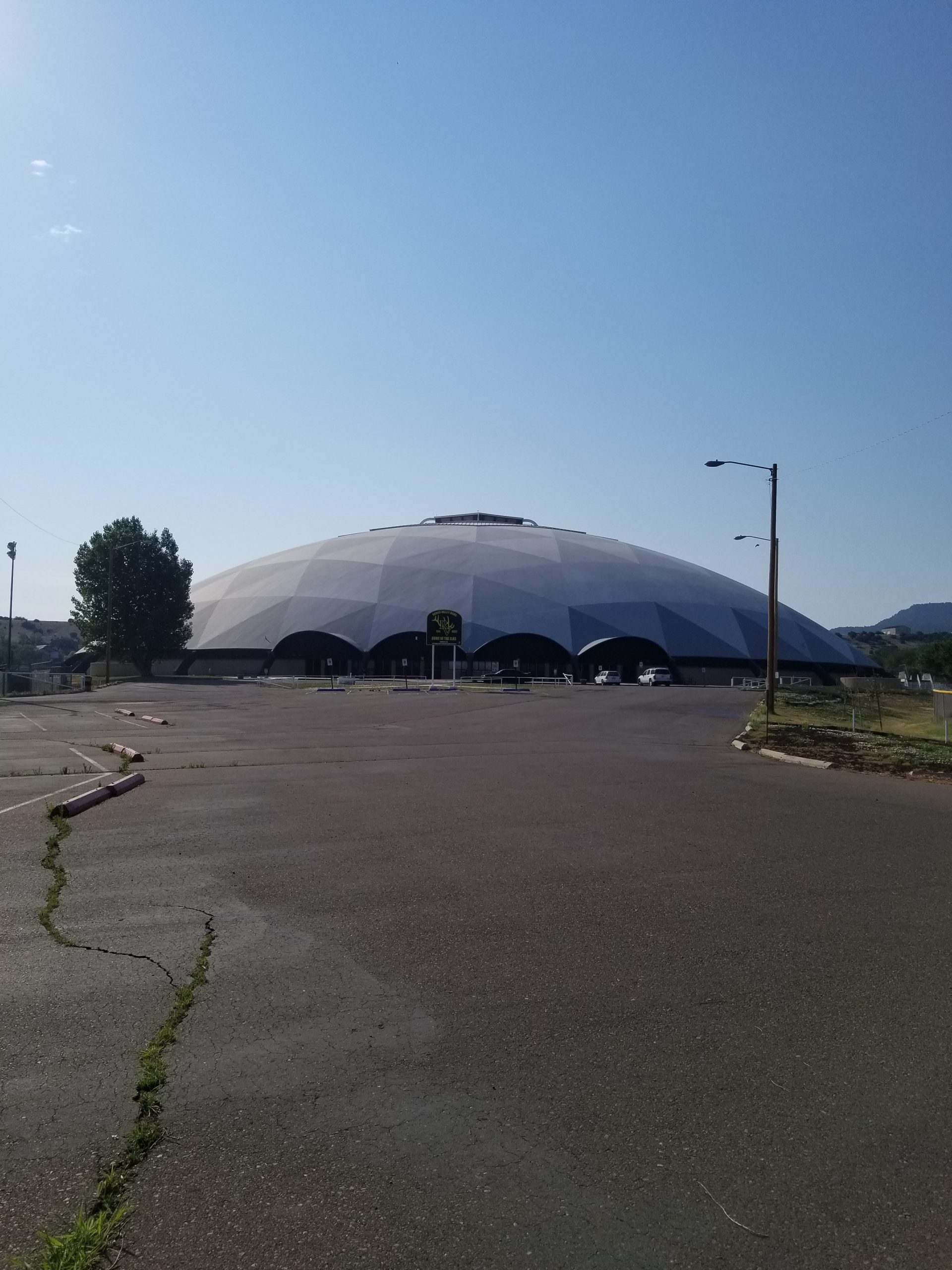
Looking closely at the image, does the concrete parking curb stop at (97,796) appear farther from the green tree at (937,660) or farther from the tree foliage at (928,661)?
the tree foliage at (928,661)

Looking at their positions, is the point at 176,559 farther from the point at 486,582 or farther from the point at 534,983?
the point at 534,983

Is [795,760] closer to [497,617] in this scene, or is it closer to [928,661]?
[497,617]

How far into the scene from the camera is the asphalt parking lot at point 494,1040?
2.90 m

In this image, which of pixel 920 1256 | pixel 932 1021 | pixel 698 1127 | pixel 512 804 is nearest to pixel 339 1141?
pixel 698 1127

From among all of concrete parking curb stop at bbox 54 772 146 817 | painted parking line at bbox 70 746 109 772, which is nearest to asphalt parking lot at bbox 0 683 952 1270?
concrete parking curb stop at bbox 54 772 146 817

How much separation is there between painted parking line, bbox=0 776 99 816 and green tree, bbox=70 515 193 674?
66998 mm

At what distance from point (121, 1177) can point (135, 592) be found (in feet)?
258

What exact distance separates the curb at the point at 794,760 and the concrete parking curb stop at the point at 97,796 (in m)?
11.1

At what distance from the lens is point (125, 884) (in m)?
7.14

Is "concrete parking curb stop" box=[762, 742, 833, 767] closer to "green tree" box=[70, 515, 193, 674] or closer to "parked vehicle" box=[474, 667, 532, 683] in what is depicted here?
"parked vehicle" box=[474, 667, 532, 683]

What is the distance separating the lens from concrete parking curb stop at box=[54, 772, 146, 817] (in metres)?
10.4

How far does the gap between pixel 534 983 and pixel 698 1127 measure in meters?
1.58

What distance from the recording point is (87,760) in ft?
53.8

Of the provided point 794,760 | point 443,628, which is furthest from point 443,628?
point 794,760
